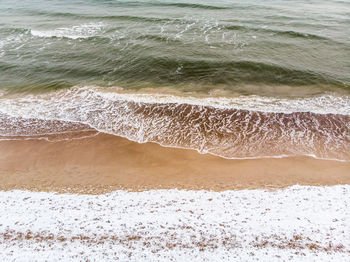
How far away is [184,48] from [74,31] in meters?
15.3

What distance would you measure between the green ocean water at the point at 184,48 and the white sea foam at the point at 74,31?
128 mm

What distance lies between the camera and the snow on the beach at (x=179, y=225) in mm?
7082

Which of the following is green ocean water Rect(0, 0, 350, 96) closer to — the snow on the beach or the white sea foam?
the white sea foam

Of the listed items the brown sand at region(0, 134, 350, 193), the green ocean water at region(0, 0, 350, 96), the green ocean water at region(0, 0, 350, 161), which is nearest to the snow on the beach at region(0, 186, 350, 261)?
the brown sand at region(0, 134, 350, 193)

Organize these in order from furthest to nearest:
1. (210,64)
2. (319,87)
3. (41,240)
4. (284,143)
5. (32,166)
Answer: (210,64), (319,87), (284,143), (32,166), (41,240)

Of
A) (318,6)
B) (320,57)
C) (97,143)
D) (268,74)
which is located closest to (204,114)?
(97,143)

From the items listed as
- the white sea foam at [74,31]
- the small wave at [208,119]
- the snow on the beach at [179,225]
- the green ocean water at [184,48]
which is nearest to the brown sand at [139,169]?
the snow on the beach at [179,225]

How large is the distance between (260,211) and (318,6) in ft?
135

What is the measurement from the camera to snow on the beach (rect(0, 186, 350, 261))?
7.08m

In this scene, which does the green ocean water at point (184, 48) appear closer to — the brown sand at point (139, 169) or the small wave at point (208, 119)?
the small wave at point (208, 119)

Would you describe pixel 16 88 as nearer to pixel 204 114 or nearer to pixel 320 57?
pixel 204 114

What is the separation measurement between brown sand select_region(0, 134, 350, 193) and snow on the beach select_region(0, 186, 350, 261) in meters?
0.52

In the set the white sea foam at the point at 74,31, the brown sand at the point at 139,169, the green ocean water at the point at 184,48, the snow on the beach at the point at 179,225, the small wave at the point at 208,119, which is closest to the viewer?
the snow on the beach at the point at 179,225

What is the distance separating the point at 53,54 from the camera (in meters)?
22.2
